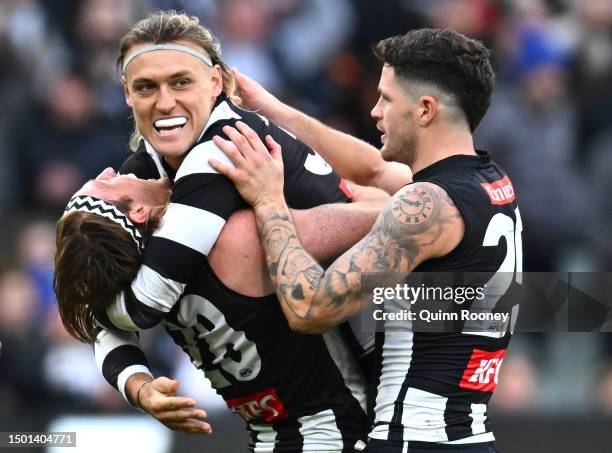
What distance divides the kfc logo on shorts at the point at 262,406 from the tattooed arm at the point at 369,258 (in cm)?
50

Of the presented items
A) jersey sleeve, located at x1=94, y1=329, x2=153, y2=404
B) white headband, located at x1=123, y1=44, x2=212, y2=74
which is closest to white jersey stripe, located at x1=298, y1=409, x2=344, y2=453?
jersey sleeve, located at x1=94, y1=329, x2=153, y2=404

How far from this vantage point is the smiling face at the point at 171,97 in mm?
4762

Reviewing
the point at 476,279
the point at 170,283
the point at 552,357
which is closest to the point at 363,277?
the point at 476,279

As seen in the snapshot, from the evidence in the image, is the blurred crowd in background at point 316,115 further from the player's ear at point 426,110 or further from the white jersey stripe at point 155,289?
the player's ear at point 426,110

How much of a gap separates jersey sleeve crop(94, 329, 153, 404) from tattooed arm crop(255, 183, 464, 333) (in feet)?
2.58

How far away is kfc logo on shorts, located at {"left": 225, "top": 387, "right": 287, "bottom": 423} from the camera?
16.3ft

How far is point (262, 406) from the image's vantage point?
5000mm

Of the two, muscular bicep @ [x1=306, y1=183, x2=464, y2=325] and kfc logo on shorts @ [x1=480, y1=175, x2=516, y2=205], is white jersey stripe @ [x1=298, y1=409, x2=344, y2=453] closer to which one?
muscular bicep @ [x1=306, y1=183, x2=464, y2=325]

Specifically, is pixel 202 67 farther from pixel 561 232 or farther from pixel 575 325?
pixel 561 232

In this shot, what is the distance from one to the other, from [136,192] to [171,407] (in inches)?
36.0

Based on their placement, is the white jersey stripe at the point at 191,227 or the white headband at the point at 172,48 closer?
the white jersey stripe at the point at 191,227

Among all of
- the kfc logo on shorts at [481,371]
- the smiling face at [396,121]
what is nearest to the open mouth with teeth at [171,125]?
the smiling face at [396,121]

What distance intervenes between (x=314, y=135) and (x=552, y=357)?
13.5 feet

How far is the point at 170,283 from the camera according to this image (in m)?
4.61
